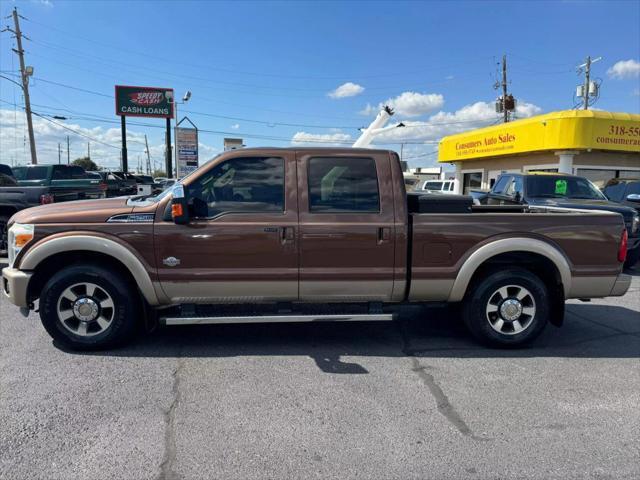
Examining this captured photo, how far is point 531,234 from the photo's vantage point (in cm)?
452

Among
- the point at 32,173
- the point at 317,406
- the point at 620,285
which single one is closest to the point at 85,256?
the point at 317,406

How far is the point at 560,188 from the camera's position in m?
9.55

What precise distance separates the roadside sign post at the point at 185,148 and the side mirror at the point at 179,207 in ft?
69.9

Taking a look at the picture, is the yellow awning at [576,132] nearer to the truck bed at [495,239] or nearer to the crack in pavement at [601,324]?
the crack in pavement at [601,324]

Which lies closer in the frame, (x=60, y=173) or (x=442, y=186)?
(x=60, y=173)

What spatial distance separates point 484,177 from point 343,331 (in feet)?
66.1

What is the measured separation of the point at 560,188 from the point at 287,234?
7481 mm

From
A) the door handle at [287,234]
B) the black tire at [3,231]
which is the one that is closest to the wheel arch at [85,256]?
the door handle at [287,234]

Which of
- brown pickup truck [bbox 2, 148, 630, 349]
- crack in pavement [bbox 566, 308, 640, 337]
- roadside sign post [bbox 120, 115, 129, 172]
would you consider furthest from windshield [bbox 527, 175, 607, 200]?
roadside sign post [bbox 120, 115, 129, 172]

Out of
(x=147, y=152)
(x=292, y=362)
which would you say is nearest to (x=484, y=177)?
(x=292, y=362)

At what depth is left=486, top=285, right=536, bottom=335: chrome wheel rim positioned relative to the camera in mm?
4637

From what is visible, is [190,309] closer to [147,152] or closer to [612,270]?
[612,270]

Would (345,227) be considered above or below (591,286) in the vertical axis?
above

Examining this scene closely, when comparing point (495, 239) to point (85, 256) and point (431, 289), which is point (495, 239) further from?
point (85, 256)
